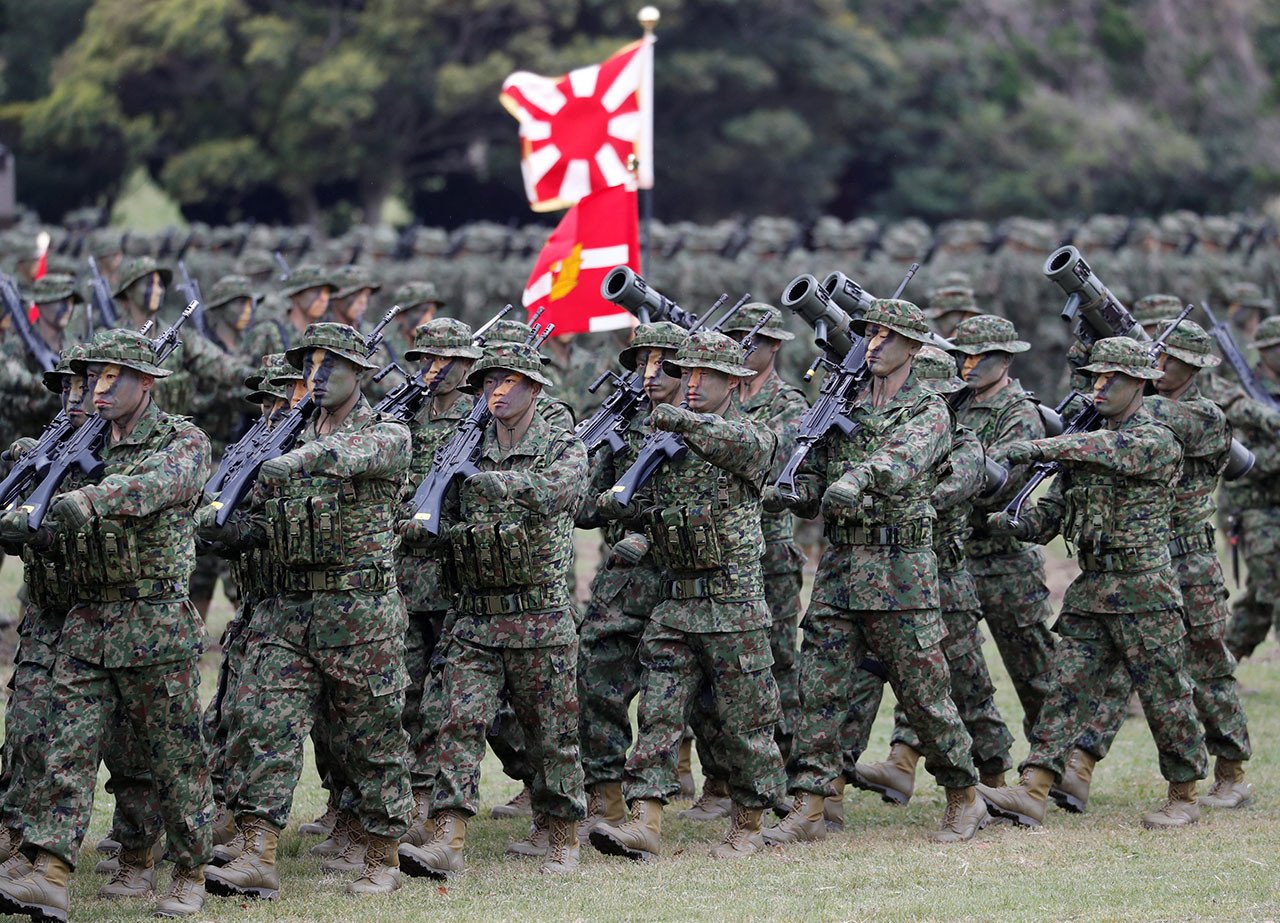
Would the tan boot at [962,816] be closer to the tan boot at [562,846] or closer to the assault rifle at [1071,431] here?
the assault rifle at [1071,431]

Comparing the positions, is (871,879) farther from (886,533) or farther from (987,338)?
(987,338)

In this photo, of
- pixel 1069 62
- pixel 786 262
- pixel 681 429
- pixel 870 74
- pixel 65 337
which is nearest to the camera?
pixel 681 429

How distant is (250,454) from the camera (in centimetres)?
892

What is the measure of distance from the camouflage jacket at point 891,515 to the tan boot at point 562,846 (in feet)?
5.14

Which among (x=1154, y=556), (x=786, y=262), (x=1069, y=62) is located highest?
(x=1069, y=62)

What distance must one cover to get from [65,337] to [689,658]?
6491 millimetres

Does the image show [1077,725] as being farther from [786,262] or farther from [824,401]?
[786,262]

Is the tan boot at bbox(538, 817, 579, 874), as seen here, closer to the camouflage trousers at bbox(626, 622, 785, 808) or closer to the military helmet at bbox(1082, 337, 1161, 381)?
the camouflage trousers at bbox(626, 622, 785, 808)

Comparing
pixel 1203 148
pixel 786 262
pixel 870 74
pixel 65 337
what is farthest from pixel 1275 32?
pixel 65 337

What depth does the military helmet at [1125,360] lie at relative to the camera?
385 inches

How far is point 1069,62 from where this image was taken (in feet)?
140

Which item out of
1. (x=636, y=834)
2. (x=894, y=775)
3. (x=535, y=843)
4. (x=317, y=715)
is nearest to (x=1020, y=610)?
(x=894, y=775)

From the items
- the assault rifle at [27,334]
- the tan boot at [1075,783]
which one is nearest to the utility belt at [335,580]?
the tan boot at [1075,783]

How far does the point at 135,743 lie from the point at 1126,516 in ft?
15.4
